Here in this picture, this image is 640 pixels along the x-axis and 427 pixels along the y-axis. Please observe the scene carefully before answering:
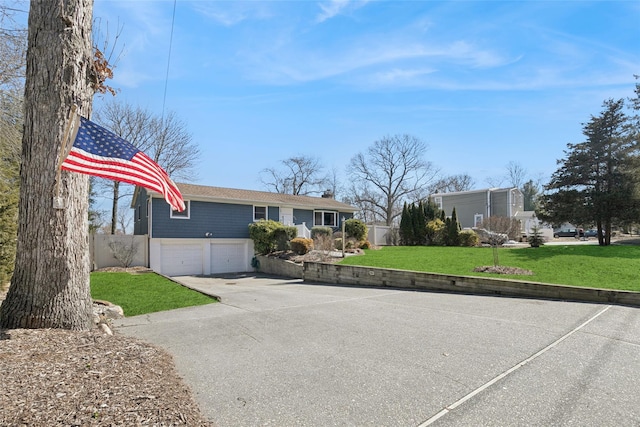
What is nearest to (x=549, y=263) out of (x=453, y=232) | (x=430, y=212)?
(x=453, y=232)

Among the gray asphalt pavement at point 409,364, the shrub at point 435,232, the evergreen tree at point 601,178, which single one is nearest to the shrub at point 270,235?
the shrub at point 435,232

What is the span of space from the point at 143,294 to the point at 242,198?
12.1 meters

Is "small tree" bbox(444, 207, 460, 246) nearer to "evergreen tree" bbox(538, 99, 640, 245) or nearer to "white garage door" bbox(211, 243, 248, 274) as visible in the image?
"evergreen tree" bbox(538, 99, 640, 245)

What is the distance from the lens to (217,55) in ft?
30.3

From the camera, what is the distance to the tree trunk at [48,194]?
173 inches

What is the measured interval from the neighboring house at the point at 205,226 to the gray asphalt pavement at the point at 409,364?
40.8ft

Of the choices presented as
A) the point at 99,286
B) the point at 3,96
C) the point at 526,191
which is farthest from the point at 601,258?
the point at 526,191

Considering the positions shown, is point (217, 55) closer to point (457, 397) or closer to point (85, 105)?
point (85, 105)

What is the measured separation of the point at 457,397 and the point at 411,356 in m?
1.26

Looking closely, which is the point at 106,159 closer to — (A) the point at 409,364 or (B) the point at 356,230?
(A) the point at 409,364

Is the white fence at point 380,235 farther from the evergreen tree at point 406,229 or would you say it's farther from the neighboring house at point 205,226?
the neighboring house at point 205,226

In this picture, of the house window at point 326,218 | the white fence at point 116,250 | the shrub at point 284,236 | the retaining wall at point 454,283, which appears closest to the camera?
the retaining wall at point 454,283

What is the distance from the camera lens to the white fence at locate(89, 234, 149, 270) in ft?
57.7

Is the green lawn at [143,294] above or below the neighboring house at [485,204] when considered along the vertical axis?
below
